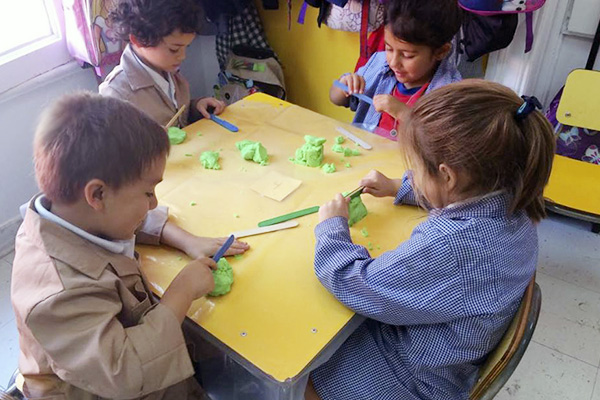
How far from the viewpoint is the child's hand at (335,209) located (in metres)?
1.11

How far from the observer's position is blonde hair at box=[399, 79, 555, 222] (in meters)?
0.85

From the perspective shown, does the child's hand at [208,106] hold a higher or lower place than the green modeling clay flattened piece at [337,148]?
higher

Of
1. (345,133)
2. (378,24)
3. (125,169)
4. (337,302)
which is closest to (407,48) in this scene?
(345,133)

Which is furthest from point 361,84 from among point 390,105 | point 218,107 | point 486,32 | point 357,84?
point 486,32

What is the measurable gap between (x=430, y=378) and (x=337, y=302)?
0.24 m

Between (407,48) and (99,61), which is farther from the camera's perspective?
(99,61)

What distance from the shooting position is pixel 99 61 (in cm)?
208

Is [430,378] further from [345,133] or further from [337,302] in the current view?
[345,133]

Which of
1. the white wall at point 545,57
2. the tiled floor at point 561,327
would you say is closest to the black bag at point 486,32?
the white wall at point 545,57

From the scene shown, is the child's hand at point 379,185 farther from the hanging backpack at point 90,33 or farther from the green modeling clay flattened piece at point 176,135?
the hanging backpack at point 90,33

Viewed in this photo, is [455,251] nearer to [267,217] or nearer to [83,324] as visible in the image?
[267,217]

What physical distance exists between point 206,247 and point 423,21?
98 centimetres

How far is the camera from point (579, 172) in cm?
213

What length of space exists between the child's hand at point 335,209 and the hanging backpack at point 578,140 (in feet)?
4.83
